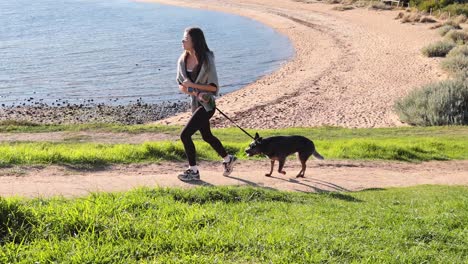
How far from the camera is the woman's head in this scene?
757 cm

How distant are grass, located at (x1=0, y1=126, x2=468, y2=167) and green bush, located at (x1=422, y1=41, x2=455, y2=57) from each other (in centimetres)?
1688

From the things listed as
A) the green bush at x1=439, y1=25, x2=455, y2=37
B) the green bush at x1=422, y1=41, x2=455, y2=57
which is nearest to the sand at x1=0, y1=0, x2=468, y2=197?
the green bush at x1=422, y1=41, x2=455, y2=57

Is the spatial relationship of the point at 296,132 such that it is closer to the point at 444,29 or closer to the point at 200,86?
the point at 200,86

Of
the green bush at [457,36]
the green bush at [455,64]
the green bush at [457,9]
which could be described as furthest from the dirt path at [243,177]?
the green bush at [457,9]

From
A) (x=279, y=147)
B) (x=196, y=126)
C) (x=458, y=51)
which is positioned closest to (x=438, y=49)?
(x=458, y=51)

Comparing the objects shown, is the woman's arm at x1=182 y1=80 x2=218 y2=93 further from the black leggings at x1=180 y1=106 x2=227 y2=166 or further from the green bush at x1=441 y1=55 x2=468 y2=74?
the green bush at x1=441 y1=55 x2=468 y2=74

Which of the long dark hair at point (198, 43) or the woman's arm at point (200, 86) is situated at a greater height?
the long dark hair at point (198, 43)

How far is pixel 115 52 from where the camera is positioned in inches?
1417

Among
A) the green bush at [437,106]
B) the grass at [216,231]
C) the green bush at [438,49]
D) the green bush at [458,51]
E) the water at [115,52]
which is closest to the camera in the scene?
the grass at [216,231]

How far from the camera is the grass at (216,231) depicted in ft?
15.4

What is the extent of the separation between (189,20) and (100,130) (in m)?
36.0

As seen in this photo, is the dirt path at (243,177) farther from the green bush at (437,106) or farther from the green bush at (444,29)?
the green bush at (444,29)

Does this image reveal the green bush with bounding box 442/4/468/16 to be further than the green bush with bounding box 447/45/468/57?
Yes

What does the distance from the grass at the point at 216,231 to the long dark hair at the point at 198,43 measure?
6.45 feet
